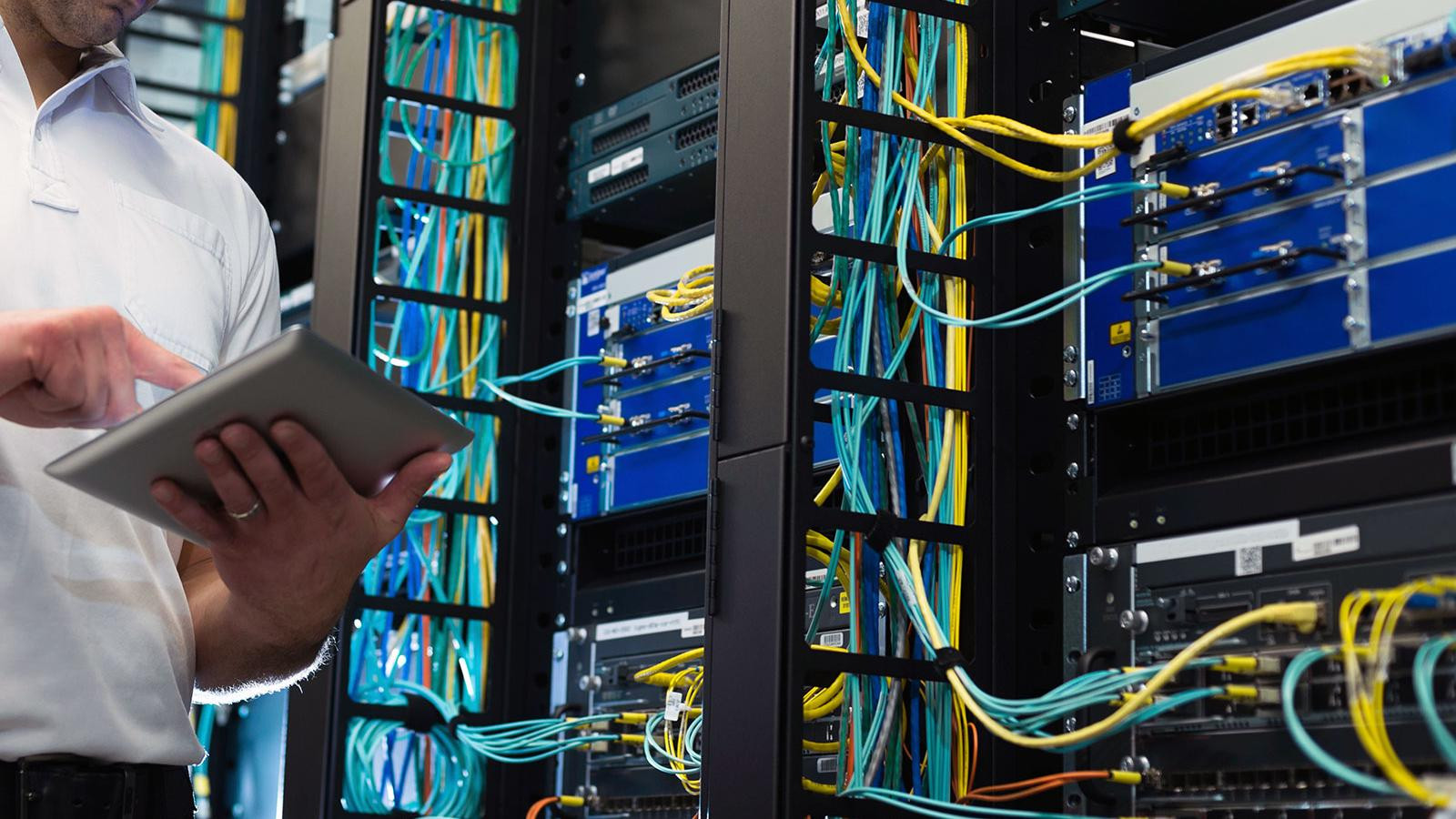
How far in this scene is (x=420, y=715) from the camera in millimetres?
2236

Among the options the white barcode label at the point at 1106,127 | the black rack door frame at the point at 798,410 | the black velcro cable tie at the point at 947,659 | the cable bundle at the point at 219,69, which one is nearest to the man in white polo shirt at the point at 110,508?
the black rack door frame at the point at 798,410

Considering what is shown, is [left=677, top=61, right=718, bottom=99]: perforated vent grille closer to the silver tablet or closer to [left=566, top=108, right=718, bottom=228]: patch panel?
[left=566, top=108, right=718, bottom=228]: patch panel

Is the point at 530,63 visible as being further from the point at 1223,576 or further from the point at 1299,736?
the point at 1299,736

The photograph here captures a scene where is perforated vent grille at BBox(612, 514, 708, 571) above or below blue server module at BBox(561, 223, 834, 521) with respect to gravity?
below

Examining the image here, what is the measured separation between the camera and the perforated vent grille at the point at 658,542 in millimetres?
2150

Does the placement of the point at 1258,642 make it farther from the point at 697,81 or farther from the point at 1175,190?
the point at 697,81

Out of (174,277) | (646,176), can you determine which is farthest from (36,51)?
(646,176)

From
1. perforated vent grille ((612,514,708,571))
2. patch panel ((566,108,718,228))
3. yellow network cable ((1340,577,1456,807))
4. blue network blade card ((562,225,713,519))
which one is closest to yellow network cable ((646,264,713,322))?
blue network blade card ((562,225,713,519))

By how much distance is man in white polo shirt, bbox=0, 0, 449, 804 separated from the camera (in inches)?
47.7

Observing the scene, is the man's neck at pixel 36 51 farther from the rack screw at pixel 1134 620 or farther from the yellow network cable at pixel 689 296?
the rack screw at pixel 1134 620

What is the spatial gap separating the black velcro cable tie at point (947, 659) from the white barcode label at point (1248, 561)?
0.23 m

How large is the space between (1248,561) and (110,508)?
0.90 meters

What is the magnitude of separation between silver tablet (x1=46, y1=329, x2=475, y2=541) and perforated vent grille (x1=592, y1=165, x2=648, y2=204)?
3.49 ft

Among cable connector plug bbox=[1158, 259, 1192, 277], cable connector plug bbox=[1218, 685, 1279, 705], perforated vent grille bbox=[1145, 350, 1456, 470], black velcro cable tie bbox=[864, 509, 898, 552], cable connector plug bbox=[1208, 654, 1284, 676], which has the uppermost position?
cable connector plug bbox=[1158, 259, 1192, 277]
